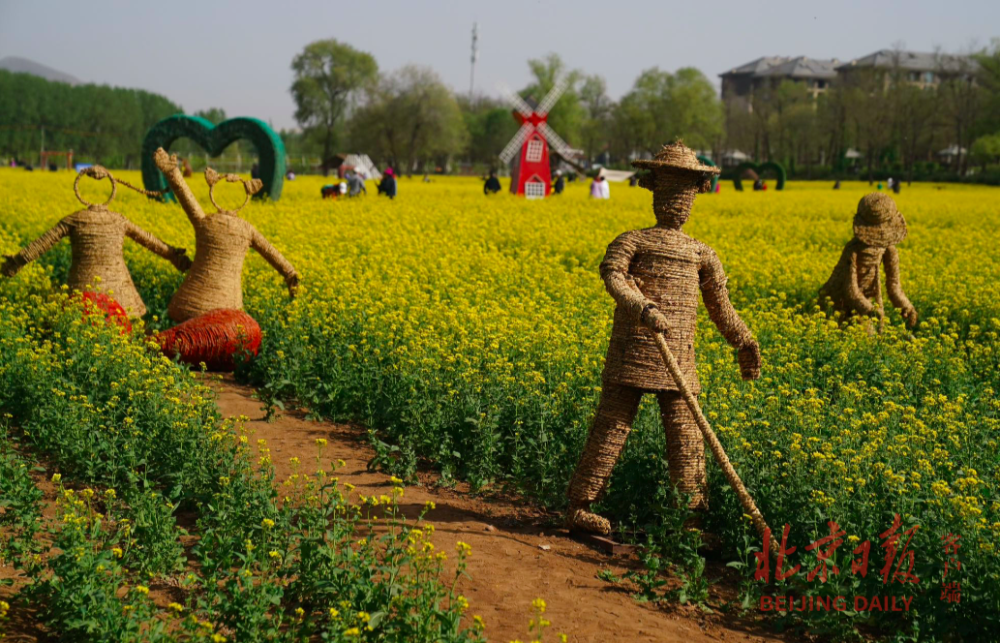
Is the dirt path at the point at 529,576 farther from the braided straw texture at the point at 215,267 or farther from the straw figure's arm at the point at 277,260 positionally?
the straw figure's arm at the point at 277,260

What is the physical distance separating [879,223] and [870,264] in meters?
0.43

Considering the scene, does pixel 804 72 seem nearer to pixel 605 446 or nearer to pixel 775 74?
pixel 775 74

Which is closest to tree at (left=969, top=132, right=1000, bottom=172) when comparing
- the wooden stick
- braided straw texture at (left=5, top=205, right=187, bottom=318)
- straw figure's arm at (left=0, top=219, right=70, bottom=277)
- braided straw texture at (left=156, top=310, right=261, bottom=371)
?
braided straw texture at (left=156, top=310, right=261, bottom=371)

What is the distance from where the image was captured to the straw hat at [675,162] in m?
5.26

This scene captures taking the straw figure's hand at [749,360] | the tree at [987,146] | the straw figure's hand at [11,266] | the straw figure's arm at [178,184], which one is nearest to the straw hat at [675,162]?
the straw figure's hand at [749,360]

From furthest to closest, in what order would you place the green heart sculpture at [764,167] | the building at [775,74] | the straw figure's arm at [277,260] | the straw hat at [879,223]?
the building at [775,74], the green heart sculpture at [764,167], the straw figure's arm at [277,260], the straw hat at [879,223]

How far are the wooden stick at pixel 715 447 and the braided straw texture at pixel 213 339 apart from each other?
4.71 metres

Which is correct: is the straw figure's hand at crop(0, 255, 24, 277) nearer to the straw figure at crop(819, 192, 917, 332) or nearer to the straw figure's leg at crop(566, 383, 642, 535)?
the straw figure's leg at crop(566, 383, 642, 535)

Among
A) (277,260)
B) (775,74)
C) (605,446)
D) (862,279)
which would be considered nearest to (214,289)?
(277,260)

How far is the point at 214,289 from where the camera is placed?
30.0 ft

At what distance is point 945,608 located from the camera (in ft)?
13.4

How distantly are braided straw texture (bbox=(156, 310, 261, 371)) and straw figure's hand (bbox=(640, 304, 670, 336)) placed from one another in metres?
4.70

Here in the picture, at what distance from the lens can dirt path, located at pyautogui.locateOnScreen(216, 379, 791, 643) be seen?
4266 mm

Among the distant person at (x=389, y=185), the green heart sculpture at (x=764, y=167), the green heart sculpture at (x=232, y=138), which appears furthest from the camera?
the green heart sculpture at (x=764, y=167)
